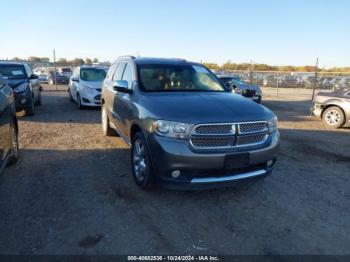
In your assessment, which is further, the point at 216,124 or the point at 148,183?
the point at 148,183

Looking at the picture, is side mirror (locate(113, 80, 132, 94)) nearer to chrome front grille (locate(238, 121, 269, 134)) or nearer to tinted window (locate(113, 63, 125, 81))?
tinted window (locate(113, 63, 125, 81))

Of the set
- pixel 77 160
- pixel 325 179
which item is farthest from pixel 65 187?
pixel 325 179

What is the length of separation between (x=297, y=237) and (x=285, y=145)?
162 inches

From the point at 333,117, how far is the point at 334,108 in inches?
11.8

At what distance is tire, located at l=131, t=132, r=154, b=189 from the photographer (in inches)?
153

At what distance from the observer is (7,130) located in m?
4.55

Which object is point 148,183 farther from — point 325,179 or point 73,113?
point 73,113

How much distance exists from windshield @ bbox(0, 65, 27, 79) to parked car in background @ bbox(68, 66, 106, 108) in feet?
7.19

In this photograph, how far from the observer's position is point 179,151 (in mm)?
3494

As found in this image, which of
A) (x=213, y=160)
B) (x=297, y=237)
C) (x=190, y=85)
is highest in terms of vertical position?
(x=190, y=85)

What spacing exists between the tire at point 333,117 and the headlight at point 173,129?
26.2ft

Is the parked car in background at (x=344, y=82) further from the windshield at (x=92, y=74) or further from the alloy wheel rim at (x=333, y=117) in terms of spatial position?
the windshield at (x=92, y=74)

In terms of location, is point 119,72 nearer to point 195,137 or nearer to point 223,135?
point 195,137

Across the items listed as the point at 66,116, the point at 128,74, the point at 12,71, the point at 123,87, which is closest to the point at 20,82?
the point at 12,71
